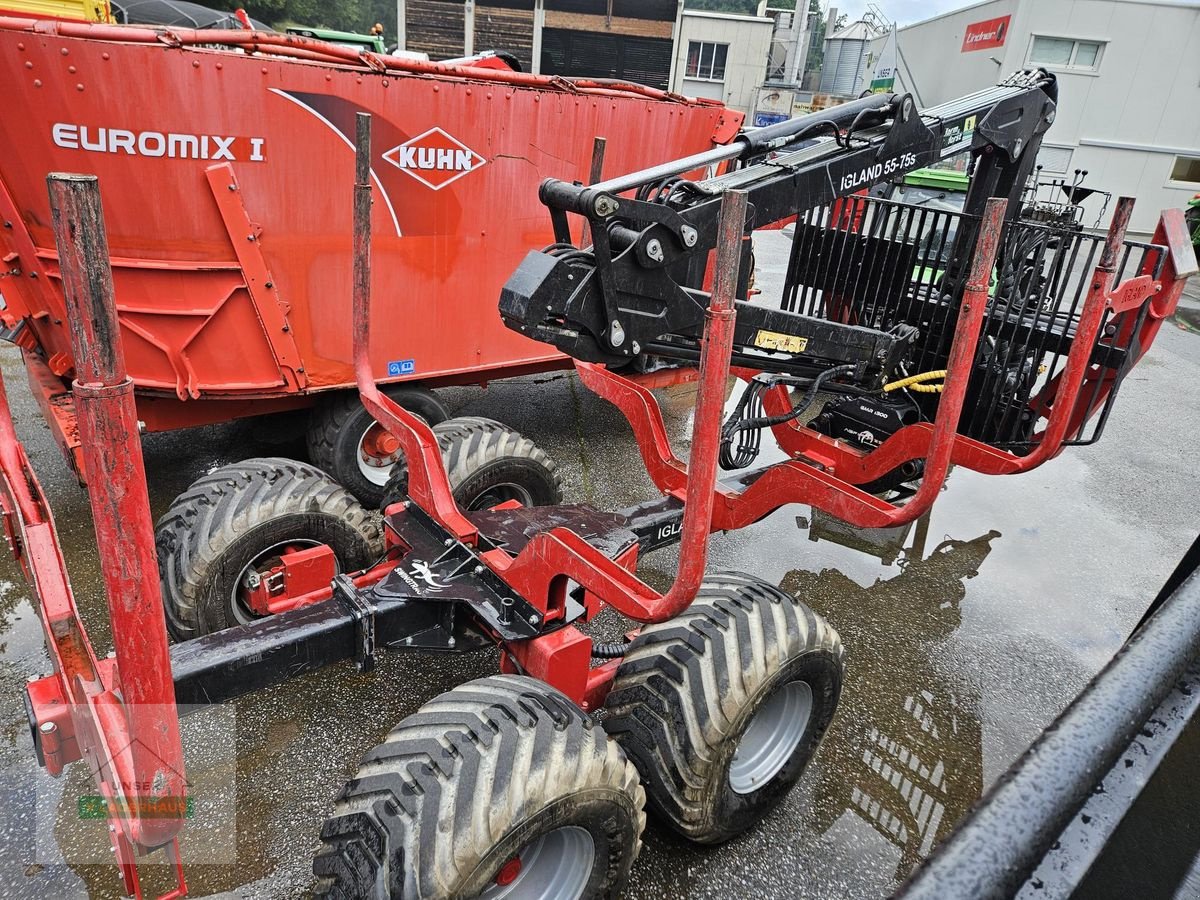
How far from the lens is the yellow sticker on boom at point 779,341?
2.92 m

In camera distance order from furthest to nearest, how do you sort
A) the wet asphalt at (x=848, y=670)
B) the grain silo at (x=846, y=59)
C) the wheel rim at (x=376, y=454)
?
1. the grain silo at (x=846, y=59)
2. the wheel rim at (x=376, y=454)
3. the wet asphalt at (x=848, y=670)

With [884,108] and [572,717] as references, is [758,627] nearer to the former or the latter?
[572,717]

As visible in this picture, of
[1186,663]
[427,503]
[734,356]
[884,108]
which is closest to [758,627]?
[734,356]

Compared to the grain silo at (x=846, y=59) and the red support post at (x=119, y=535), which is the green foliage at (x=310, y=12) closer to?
the red support post at (x=119, y=535)

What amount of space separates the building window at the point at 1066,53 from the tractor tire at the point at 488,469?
88.2 feet

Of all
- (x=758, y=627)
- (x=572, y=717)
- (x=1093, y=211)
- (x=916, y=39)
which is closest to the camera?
(x=572, y=717)

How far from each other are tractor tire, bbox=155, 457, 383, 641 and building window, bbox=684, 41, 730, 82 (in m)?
37.7

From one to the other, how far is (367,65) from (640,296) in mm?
2552

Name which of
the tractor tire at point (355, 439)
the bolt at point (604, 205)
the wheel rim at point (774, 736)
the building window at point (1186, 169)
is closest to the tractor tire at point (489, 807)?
the wheel rim at point (774, 736)

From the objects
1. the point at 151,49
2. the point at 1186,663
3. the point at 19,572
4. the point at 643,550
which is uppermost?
the point at 151,49

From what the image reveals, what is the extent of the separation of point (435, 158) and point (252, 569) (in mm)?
2590

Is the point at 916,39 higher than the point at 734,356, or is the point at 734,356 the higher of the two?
the point at 916,39

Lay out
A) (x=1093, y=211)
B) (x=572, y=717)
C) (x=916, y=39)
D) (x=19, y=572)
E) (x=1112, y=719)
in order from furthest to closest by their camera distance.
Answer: (x=916, y=39) < (x=1093, y=211) < (x=19, y=572) < (x=572, y=717) < (x=1112, y=719)

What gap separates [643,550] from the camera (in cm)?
344
